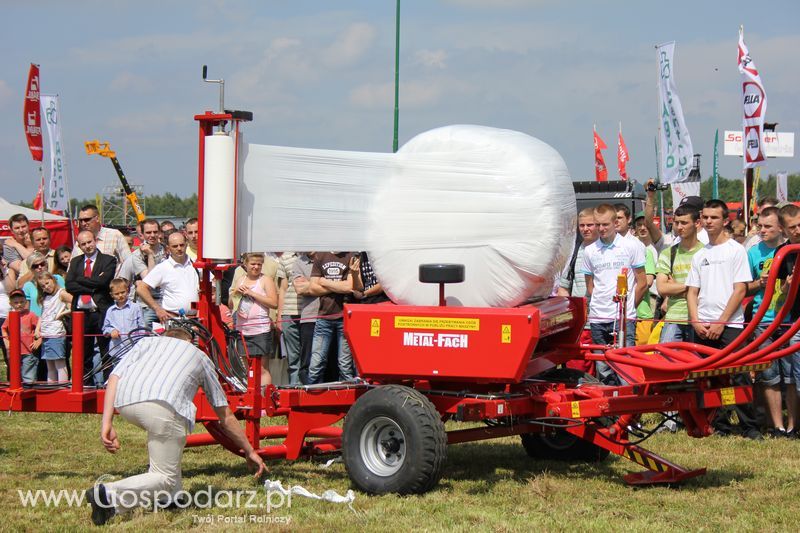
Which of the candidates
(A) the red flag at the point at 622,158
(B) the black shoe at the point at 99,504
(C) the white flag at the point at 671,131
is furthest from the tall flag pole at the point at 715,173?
(B) the black shoe at the point at 99,504

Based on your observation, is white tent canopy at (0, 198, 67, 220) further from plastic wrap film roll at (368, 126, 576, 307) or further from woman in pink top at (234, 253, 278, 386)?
plastic wrap film roll at (368, 126, 576, 307)

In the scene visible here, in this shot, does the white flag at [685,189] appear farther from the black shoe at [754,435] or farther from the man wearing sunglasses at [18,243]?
the man wearing sunglasses at [18,243]

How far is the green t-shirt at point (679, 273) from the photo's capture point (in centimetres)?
929

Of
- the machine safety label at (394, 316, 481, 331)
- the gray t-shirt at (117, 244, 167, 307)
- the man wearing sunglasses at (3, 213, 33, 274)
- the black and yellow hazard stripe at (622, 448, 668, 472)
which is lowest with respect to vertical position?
the black and yellow hazard stripe at (622, 448, 668, 472)

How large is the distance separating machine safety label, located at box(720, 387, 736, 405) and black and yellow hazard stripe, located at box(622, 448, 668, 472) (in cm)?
60

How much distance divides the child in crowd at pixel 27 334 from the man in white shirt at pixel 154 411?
5.64 metres

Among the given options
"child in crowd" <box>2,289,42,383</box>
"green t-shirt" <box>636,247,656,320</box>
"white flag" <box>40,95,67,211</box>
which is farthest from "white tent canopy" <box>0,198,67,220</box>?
"green t-shirt" <box>636,247,656,320</box>

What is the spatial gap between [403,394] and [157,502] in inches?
67.6

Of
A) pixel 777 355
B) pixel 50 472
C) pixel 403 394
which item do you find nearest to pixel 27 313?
pixel 50 472

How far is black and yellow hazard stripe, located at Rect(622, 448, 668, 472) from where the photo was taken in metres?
6.87

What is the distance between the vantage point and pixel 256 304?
34.4 ft

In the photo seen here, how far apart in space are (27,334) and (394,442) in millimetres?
6554

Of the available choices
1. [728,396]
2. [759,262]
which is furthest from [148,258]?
[728,396]

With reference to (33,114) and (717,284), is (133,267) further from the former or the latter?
(33,114)
